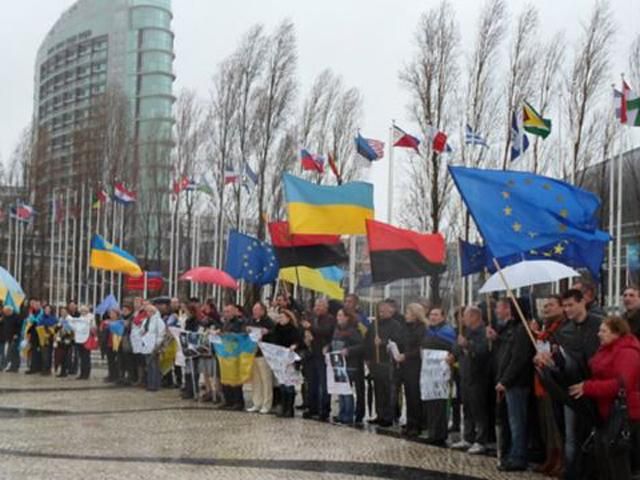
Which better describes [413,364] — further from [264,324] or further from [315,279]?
[315,279]

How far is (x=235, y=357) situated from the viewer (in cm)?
1623

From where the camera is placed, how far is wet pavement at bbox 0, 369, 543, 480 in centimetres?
983

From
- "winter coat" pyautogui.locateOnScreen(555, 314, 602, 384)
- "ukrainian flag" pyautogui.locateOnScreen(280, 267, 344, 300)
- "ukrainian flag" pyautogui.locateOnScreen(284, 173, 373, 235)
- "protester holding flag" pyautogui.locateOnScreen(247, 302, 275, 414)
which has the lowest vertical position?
"protester holding flag" pyautogui.locateOnScreen(247, 302, 275, 414)

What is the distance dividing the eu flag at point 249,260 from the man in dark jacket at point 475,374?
6.63 metres

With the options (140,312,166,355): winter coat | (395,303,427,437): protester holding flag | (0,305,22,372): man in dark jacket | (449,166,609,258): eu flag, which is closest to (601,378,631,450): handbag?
(449,166,609,258): eu flag

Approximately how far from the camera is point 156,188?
45875 millimetres

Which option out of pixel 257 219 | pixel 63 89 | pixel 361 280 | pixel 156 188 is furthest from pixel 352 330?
pixel 63 89

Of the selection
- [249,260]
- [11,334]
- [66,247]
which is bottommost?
[11,334]

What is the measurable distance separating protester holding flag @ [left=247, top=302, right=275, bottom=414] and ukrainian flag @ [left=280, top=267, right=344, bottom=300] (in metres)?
1.10

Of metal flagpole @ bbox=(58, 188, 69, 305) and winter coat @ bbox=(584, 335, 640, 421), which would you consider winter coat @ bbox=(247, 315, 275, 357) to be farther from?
metal flagpole @ bbox=(58, 188, 69, 305)

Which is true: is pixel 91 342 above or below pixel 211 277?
below

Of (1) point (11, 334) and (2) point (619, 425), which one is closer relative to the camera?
(2) point (619, 425)

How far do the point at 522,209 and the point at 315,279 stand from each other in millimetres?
7005

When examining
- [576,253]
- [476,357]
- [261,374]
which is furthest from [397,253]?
[261,374]
